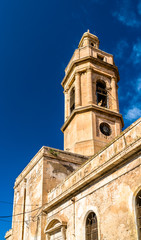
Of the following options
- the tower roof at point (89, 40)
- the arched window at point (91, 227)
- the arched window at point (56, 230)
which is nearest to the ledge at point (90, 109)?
the tower roof at point (89, 40)

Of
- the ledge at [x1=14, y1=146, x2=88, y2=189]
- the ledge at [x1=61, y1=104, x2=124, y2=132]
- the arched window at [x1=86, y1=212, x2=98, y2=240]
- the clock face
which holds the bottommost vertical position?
the arched window at [x1=86, y1=212, x2=98, y2=240]

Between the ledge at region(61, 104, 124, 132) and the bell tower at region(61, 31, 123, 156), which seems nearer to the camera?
the bell tower at region(61, 31, 123, 156)

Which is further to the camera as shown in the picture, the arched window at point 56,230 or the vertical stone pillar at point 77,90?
the vertical stone pillar at point 77,90

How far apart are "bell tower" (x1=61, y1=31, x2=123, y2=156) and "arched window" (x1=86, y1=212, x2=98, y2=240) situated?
21.8 ft

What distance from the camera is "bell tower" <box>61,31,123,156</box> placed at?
18.9 m

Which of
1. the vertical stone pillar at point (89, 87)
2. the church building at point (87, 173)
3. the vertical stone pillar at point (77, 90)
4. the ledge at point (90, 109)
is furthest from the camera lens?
the vertical stone pillar at point (77, 90)

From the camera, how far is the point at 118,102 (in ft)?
70.5

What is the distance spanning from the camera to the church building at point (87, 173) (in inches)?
375

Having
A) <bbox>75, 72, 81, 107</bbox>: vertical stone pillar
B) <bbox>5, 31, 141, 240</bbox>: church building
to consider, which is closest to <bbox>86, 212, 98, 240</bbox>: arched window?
<bbox>5, 31, 141, 240</bbox>: church building

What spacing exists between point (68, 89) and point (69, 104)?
144 centimetres

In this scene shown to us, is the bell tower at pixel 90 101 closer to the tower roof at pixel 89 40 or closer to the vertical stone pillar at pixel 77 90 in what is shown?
the vertical stone pillar at pixel 77 90

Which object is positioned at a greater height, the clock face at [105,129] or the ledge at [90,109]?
the ledge at [90,109]

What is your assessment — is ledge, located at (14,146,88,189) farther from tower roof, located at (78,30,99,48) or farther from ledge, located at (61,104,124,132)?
tower roof, located at (78,30,99,48)

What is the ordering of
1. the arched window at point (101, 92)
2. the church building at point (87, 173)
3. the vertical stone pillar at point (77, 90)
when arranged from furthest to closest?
the arched window at point (101, 92), the vertical stone pillar at point (77, 90), the church building at point (87, 173)
